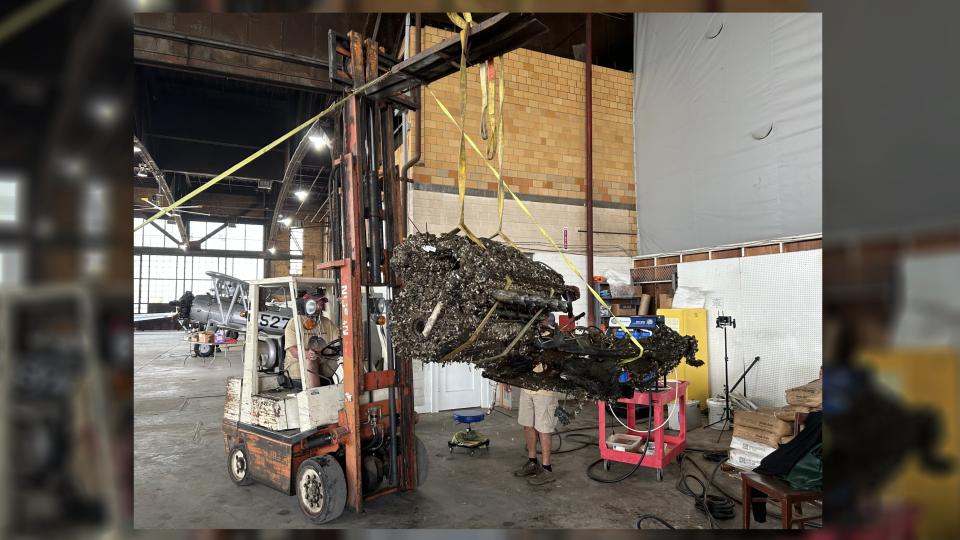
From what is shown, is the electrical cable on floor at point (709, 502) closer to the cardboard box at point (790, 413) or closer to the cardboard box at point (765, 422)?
the cardboard box at point (765, 422)

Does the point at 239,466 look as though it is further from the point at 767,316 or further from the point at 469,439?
the point at 767,316

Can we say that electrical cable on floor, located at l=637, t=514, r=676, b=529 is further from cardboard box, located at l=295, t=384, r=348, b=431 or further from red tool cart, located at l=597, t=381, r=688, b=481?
cardboard box, located at l=295, t=384, r=348, b=431

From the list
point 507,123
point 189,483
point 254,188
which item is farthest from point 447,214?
point 254,188

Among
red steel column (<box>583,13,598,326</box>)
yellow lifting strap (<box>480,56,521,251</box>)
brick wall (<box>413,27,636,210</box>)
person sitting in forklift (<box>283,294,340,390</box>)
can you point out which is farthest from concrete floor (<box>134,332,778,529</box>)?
brick wall (<box>413,27,636,210</box>)

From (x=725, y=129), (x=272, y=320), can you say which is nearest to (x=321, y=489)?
(x=272, y=320)

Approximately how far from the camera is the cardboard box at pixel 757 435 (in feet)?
16.3

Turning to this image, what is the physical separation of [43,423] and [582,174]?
31.7ft

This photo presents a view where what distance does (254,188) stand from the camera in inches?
829

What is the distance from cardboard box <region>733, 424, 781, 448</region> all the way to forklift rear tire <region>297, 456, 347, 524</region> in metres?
4.18

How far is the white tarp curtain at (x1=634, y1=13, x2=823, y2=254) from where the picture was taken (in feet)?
24.2

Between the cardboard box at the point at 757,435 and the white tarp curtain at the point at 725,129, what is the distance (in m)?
3.66

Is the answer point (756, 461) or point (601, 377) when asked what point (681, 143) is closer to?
point (756, 461)

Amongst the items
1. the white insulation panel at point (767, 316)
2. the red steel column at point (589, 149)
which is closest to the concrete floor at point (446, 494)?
the white insulation panel at point (767, 316)

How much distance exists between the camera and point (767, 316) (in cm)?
746
